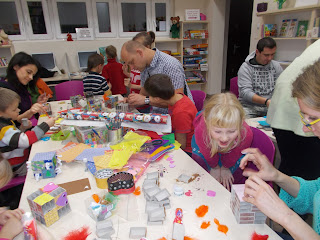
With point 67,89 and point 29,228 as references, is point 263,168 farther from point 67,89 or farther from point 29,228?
point 67,89

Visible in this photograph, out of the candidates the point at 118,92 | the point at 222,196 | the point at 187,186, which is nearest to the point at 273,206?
the point at 222,196

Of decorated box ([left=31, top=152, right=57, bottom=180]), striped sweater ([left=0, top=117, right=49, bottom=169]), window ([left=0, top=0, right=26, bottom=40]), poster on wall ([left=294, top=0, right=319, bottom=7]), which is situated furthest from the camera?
window ([left=0, top=0, right=26, bottom=40])

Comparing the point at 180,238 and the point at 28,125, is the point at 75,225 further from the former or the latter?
the point at 28,125

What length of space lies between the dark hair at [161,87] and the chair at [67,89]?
2.06 metres

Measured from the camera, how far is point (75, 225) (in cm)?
105

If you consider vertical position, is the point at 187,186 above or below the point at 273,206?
below

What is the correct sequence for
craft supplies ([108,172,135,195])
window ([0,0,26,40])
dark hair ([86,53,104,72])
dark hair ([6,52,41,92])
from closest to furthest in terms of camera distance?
craft supplies ([108,172,135,195])
dark hair ([6,52,41,92])
dark hair ([86,53,104,72])
window ([0,0,26,40])

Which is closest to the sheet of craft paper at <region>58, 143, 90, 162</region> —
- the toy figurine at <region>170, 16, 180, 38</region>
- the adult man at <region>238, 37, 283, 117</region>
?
the adult man at <region>238, 37, 283, 117</region>

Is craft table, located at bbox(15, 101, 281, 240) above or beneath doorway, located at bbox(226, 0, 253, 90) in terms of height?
beneath

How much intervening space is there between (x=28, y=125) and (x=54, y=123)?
0.25 meters

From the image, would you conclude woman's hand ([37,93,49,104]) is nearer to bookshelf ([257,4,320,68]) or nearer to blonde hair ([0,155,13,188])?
blonde hair ([0,155,13,188])

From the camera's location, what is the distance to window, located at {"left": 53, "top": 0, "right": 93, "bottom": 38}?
522 centimetres

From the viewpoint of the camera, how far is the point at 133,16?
577cm

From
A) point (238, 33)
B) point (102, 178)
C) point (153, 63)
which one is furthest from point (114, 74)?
point (238, 33)
